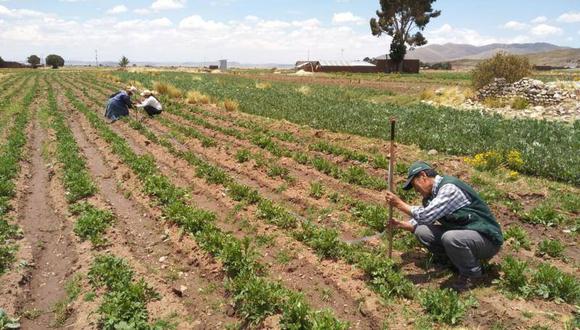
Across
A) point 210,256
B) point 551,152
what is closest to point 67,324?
point 210,256

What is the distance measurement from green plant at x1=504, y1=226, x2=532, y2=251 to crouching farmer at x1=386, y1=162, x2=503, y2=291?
1458 millimetres

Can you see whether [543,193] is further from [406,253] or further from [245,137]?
[245,137]

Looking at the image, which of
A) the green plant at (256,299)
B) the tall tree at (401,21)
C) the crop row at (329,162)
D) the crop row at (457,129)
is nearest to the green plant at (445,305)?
the green plant at (256,299)

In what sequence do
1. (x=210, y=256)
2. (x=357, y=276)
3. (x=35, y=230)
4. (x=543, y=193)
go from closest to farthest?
(x=357, y=276) → (x=210, y=256) → (x=35, y=230) → (x=543, y=193)

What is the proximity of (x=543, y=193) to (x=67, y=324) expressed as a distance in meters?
8.68

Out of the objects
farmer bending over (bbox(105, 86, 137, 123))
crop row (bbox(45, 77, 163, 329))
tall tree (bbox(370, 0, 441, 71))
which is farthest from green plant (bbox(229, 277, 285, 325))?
tall tree (bbox(370, 0, 441, 71))

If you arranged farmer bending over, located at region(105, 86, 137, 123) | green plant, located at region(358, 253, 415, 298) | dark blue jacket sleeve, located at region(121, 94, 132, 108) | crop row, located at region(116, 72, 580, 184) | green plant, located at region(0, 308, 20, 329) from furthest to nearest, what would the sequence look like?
farmer bending over, located at region(105, 86, 137, 123), dark blue jacket sleeve, located at region(121, 94, 132, 108), crop row, located at region(116, 72, 580, 184), green plant, located at region(358, 253, 415, 298), green plant, located at region(0, 308, 20, 329)

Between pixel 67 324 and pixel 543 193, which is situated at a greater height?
pixel 543 193

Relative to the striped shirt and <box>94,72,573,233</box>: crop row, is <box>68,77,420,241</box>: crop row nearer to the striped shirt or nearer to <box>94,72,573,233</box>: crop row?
<box>94,72,573,233</box>: crop row

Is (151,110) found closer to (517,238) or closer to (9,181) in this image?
(9,181)

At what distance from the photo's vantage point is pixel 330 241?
6953 mm

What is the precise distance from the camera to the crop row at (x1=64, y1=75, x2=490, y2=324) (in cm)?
578

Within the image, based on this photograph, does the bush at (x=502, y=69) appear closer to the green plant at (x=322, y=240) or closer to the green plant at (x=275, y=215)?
the green plant at (x=275, y=215)

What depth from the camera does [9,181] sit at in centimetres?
1052
